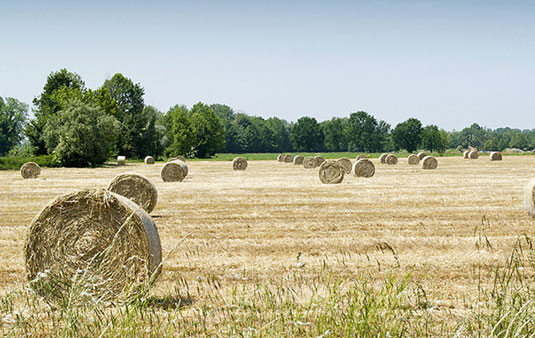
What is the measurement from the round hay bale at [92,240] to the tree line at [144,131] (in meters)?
47.5

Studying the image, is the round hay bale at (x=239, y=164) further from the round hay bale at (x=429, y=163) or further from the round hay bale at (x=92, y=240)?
the round hay bale at (x=92, y=240)

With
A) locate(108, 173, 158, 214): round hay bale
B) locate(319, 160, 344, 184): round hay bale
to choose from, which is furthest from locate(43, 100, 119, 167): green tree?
locate(108, 173, 158, 214): round hay bale

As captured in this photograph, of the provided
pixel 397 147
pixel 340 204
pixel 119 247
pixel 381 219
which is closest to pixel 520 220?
pixel 381 219

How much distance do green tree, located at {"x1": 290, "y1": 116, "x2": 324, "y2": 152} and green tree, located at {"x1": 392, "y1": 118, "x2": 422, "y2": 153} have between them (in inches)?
841

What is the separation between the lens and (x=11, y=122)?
119 m

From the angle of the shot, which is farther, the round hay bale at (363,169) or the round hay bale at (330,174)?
the round hay bale at (363,169)

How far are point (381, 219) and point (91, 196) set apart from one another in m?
9.20

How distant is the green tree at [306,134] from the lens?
154125 mm

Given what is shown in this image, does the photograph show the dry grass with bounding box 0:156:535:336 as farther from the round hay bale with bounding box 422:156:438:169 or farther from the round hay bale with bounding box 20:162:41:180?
the round hay bale with bounding box 422:156:438:169

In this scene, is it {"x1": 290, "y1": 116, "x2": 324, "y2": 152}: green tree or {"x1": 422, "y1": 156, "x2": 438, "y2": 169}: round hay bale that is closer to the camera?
{"x1": 422, "y1": 156, "x2": 438, "y2": 169}: round hay bale

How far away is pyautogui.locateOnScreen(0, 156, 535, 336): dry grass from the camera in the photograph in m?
8.55

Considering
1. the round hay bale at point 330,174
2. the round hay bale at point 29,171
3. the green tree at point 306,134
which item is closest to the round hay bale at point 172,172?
the round hay bale at point 330,174

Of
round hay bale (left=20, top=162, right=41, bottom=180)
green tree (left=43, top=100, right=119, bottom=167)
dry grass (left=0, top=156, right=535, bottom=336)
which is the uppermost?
green tree (left=43, top=100, right=119, bottom=167)

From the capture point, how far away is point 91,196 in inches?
326
